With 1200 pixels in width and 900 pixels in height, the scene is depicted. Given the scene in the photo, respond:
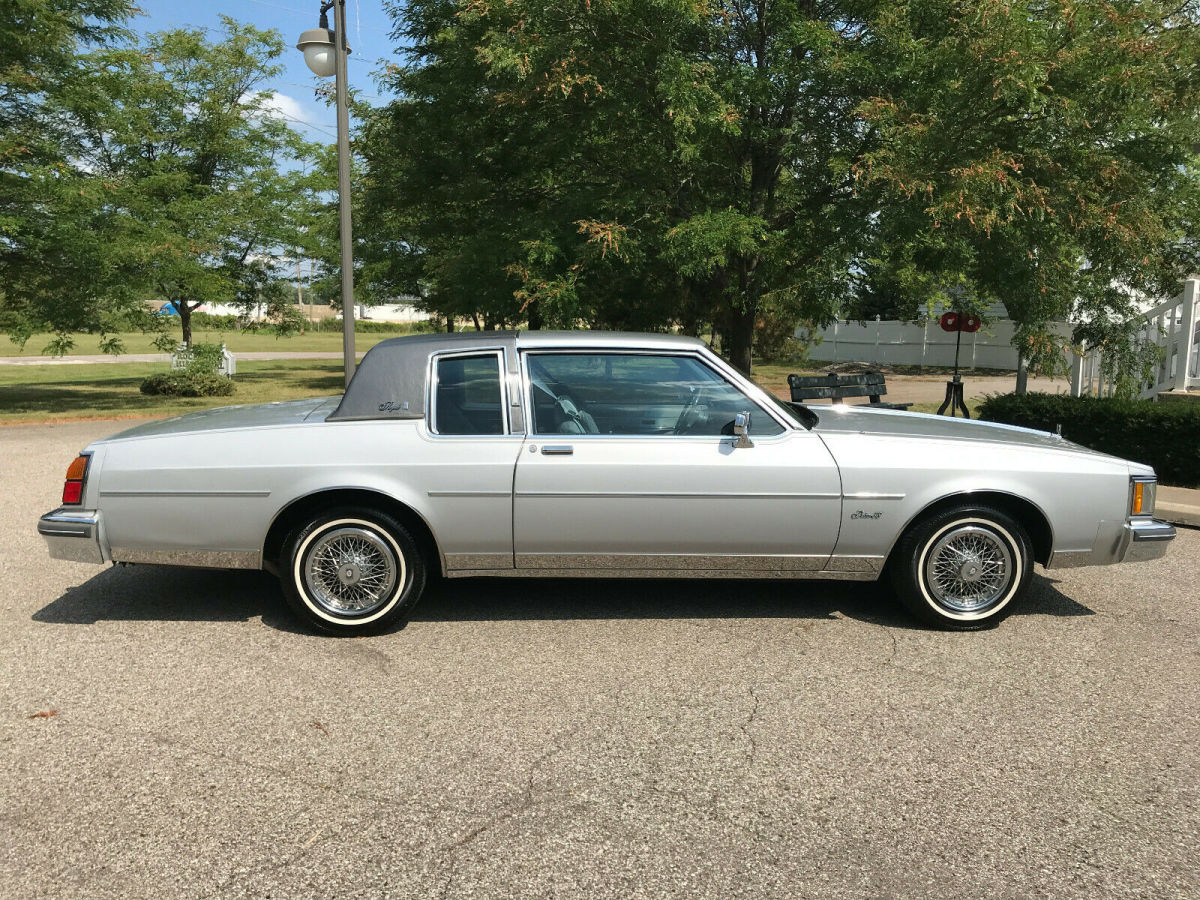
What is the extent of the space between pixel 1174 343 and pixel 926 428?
940 cm

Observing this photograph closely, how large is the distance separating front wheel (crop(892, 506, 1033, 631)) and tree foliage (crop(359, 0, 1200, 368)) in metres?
5.12

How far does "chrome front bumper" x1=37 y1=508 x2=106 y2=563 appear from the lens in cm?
488

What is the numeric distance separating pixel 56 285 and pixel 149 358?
18.4 metres

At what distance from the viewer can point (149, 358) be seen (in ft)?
110

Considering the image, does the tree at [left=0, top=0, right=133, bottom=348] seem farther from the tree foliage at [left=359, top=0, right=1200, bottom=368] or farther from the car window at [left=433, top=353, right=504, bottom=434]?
the car window at [left=433, top=353, right=504, bottom=434]

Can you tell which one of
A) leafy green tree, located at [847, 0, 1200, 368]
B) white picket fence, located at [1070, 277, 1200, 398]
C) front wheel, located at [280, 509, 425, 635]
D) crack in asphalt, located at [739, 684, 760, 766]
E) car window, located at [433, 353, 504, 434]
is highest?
leafy green tree, located at [847, 0, 1200, 368]

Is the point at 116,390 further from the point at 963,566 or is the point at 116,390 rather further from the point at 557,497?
the point at 963,566

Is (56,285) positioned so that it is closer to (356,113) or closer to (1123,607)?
(356,113)

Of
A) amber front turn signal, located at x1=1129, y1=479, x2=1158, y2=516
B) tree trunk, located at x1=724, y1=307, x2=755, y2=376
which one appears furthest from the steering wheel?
tree trunk, located at x1=724, y1=307, x2=755, y2=376

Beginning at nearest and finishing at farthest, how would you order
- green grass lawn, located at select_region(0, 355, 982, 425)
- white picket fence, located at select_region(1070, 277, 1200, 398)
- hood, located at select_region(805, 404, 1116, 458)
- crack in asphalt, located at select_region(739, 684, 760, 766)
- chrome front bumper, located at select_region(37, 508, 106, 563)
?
crack in asphalt, located at select_region(739, 684, 760, 766) < chrome front bumper, located at select_region(37, 508, 106, 563) < hood, located at select_region(805, 404, 1116, 458) < white picket fence, located at select_region(1070, 277, 1200, 398) < green grass lawn, located at select_region(0, 355, 982, 425)

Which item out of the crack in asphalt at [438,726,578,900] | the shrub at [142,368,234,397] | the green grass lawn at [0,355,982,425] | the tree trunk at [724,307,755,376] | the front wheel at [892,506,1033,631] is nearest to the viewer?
the crack in asphalt at [438,726,578,900]

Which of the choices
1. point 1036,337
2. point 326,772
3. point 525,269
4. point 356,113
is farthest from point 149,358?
point 326,772

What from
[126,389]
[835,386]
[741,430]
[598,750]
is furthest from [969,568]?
[126,389]

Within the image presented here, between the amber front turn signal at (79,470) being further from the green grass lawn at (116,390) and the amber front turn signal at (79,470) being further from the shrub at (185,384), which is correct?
the shrub at (185,384)
